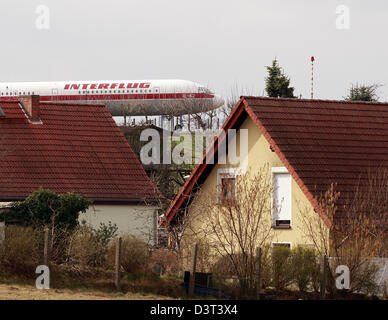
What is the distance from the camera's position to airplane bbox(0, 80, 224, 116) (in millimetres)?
91250

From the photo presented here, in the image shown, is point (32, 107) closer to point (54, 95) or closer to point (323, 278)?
point (323, 278)

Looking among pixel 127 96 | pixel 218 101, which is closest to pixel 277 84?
pixel 218 101

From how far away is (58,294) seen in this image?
25781 millimetres

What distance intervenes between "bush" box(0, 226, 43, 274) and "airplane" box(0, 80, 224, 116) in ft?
197

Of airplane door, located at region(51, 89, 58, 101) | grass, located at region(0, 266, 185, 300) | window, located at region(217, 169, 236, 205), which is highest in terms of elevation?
airplane door, located at region(51, 89, 58, 101)

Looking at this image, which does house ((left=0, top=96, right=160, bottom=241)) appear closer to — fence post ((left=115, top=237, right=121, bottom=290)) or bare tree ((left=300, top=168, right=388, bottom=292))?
bare tree ((left=300, top=168, right=388, bottom=292))

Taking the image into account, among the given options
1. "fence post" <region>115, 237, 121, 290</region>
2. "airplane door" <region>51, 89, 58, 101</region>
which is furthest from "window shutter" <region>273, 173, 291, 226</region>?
"airplane door" <region>51, 89, 58, 101</region>

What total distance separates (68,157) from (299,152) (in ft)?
34.0

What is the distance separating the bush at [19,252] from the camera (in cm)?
2756

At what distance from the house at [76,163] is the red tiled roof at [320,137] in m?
3.50

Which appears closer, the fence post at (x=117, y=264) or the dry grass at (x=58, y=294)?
the dry grass at (x=58, y=294)

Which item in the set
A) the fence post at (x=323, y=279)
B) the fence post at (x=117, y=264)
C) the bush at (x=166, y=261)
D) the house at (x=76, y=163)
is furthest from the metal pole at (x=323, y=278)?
the house at (x=76, y=163)

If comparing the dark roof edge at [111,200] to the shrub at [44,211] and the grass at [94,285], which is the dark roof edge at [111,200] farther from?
the grass at [94,285]

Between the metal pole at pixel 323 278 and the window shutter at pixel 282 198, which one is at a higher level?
the window shutter at pixel 282 198
